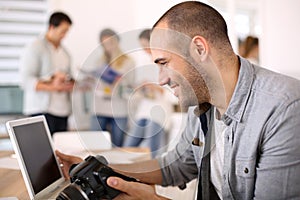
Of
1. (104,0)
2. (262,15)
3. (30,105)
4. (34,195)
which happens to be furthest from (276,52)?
(34,195)

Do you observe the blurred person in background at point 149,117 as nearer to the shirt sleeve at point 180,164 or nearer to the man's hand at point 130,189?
the shirt sleeve at point 180,164

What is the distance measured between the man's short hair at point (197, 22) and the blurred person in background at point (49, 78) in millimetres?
1705

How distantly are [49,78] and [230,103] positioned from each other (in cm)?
181

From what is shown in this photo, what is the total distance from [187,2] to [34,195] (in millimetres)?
673

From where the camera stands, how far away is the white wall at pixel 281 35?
3217 mm

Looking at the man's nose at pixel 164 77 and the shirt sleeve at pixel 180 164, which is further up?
the man's nose at pixel 164 77

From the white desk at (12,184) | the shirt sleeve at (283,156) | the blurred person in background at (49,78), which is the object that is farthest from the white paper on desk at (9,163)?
the blurred person in background at (49,78)

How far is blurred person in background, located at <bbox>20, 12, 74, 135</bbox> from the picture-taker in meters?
2.69

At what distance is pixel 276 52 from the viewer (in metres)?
3.34

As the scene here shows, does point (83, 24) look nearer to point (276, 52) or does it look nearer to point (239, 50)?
point (239, 50)

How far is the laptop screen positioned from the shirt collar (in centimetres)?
53

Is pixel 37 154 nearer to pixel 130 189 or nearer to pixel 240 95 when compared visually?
pixel 130 189

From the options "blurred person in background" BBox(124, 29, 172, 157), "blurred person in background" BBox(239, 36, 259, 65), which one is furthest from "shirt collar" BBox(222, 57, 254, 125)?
"blurred person in background" BBox(239, 36, 259, 65)

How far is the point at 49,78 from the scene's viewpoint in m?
2.75
